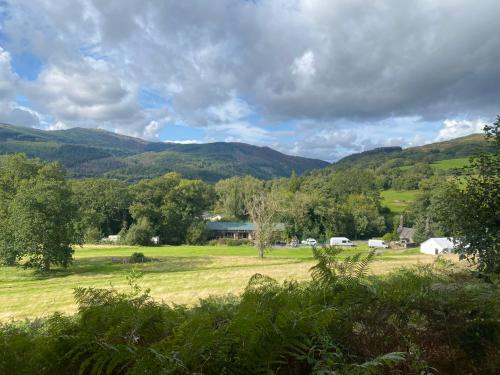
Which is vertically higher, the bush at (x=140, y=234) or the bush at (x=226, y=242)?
the bush at (x=140, y=234)

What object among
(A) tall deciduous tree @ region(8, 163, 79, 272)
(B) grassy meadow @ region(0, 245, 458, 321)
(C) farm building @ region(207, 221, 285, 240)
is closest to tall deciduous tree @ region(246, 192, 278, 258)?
(B) grassy meadow @ region(0, 245, 458, 321)

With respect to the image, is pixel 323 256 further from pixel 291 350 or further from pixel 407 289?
pixel 291 350

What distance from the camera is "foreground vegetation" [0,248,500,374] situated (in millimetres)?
2242

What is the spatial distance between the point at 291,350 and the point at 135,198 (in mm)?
85652

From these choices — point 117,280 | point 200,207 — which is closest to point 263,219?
point 117,280

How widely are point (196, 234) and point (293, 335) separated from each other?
8157cm

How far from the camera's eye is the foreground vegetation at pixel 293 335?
7.36ft

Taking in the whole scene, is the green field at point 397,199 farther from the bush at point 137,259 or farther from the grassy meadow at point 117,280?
the bush at point 137,259

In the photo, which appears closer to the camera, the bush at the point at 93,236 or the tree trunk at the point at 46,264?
the tree trunk at the point at 46,264

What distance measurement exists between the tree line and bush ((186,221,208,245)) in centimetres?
21

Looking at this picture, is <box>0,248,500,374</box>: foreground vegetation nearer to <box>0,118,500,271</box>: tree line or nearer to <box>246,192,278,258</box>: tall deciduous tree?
<box>0,118,500,271</box>: tree line

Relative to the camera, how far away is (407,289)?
3.50 meters

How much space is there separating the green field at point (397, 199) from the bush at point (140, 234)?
6558 cm

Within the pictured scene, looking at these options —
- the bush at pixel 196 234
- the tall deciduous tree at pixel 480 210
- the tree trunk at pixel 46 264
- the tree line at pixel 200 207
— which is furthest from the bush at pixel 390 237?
the tall deciduous tree at pixel 480 210
